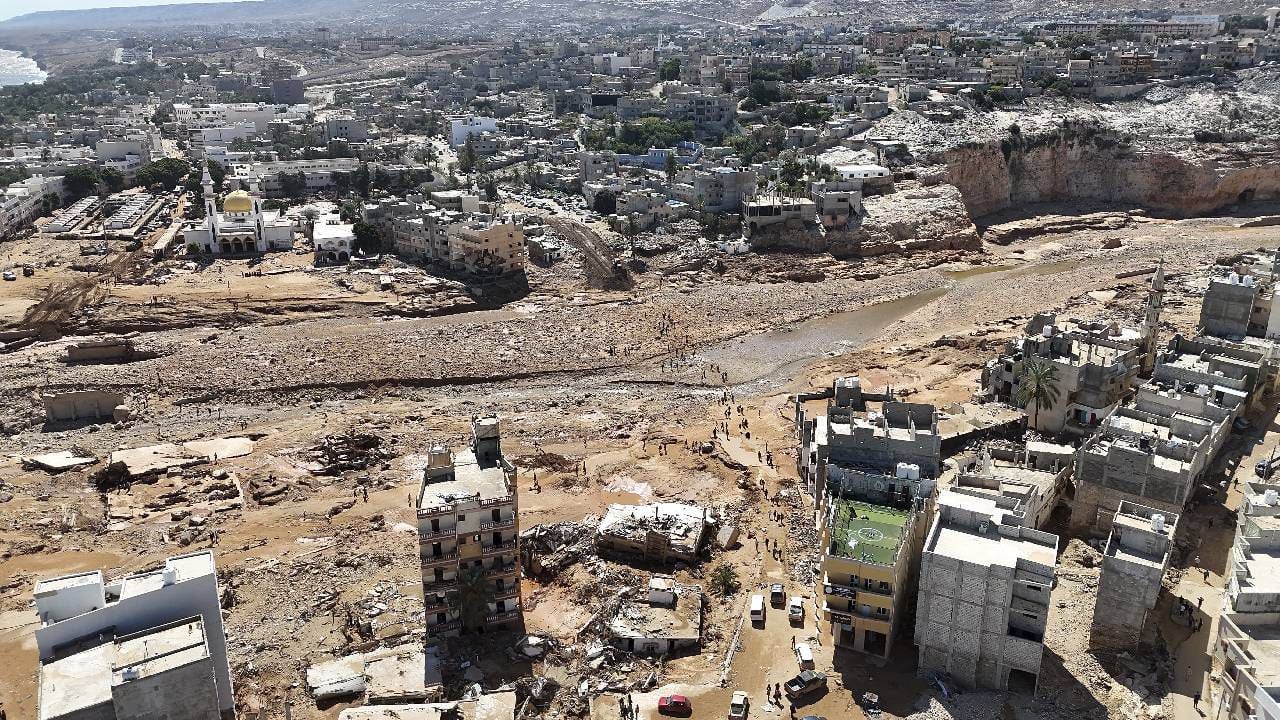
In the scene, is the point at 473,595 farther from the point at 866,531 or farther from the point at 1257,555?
the point at 1257,555

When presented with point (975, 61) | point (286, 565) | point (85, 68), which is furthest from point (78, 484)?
point (85, 68)

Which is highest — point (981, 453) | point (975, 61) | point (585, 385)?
point (975, 61)

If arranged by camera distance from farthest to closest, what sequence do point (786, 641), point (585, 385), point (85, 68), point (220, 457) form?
point (85, 68) < point (585, 385) < point (220, 457) < point (786, 641)

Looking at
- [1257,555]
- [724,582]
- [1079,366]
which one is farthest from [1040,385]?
[724,582]

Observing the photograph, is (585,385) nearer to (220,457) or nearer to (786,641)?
(220,457)

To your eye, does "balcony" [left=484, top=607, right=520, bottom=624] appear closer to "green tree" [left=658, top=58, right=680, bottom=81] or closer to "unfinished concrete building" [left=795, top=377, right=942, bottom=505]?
"unfinished concrete building" [left=795, top=377, right=942, bottom=505]

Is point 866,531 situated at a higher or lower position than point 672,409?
higher
